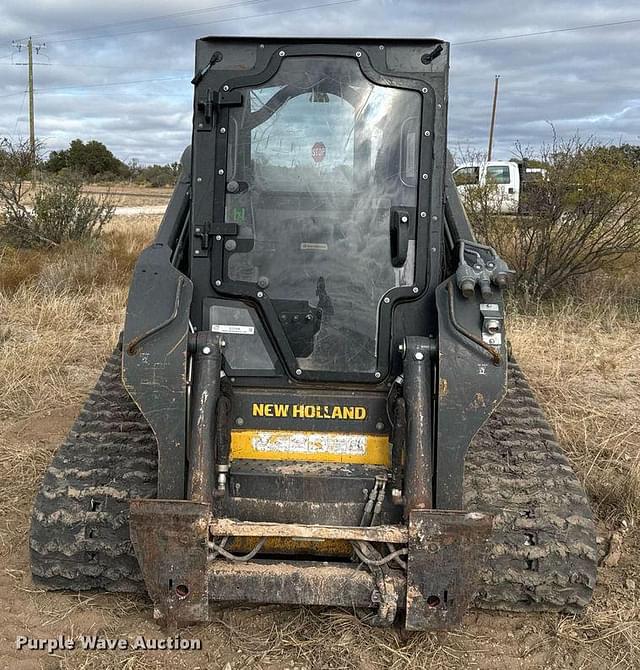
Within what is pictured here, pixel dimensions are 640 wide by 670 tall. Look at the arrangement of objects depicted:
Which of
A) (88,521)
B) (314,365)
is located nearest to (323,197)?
(314,365)

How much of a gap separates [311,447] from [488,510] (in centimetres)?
85

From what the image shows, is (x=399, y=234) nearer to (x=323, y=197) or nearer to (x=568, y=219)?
(x=323, y=197)

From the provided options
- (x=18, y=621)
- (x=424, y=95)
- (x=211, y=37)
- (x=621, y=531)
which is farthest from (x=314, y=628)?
(x=211, y=37)

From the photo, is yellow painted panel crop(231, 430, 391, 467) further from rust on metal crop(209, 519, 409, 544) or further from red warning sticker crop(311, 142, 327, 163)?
red warning sticker crop(311, 142, 327, 163)

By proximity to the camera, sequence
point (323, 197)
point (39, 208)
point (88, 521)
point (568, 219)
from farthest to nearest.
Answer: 1. point (39, 208)
2. point (568, 219)
3. point (323, 197)
4. point (88, 521)

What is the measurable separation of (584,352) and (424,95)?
4.85m

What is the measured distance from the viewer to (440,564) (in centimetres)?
299

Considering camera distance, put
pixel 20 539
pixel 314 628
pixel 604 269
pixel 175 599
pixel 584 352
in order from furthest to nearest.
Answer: pixel 604 269 < pixel 584 352 < pixel 20 539 < pixel 314 628 < pixel 175 599

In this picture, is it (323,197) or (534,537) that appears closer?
(534,537)

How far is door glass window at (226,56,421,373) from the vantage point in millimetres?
3422

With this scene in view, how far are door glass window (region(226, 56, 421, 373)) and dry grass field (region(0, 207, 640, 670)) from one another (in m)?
1.25

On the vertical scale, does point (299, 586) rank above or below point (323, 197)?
below

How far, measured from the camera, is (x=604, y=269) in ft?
32.0

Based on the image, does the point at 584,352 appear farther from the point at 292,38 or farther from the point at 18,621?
the point at 18,621
